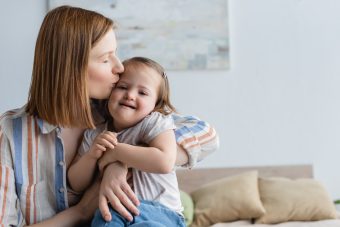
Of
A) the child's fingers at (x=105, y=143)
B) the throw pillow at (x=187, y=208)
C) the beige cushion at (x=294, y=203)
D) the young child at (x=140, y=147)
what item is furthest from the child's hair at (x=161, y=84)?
the beige cushion at (x=294, y=203)

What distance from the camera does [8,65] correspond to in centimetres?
378

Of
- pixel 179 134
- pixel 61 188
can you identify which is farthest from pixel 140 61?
pixel 61 188

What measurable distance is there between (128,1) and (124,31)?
205mm

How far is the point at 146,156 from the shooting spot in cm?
133

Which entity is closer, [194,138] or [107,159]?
[107,159]

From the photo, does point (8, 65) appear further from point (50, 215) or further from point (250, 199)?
point (50, 215)

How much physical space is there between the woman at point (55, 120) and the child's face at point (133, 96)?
4cm

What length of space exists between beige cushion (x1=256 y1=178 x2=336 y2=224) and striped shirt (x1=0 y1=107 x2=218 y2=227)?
2.01 meters

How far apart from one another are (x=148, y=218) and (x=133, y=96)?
1.06ft

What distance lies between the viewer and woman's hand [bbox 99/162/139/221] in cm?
131

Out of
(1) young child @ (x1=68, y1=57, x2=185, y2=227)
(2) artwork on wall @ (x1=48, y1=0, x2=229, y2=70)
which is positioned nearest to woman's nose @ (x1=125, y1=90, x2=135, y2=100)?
(1) young child @ (x1=68, y1=57, x2=185, y2=227)

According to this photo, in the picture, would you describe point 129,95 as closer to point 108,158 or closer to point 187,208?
point 108,158

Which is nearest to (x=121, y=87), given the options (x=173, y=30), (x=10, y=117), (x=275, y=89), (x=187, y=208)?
(x=10, y=117)

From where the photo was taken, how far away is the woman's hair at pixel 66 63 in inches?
54.4
